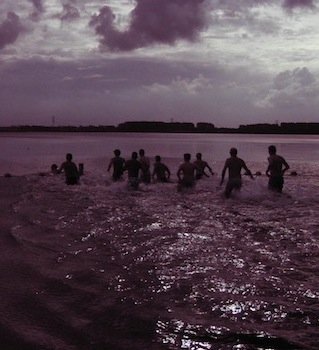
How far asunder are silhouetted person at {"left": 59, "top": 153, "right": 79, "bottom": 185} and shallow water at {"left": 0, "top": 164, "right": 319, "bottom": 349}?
6.30m

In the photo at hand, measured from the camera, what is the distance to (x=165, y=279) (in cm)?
643

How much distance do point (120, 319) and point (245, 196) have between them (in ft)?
34.6

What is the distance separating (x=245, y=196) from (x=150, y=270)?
874 centimetres

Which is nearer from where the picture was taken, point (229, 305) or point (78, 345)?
point (78, 345)

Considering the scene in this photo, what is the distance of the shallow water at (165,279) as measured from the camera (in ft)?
15.3

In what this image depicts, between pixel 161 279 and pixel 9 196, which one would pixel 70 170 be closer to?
pixel 9 196

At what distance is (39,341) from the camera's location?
445 cm

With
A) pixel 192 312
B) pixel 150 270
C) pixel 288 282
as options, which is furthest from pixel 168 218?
pixel 192 312

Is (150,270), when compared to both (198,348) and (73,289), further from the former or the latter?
(198,348)

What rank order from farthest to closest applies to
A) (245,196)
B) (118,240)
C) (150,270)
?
(245,196), (118,240), (150,270)

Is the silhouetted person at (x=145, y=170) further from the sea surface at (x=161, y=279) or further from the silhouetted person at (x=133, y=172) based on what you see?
the sea surface at (x=161, y=279)

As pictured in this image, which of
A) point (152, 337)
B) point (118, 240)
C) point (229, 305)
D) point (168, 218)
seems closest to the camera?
point (152, 337)

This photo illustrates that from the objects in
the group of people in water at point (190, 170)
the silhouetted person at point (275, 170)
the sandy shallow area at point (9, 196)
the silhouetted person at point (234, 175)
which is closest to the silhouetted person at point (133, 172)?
the group of people in water at point (190, 170)

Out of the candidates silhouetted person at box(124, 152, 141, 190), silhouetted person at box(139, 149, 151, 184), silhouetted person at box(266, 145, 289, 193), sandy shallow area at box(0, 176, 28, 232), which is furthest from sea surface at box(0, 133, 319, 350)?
silhouetted person at box(139, 149, 151, 184)
